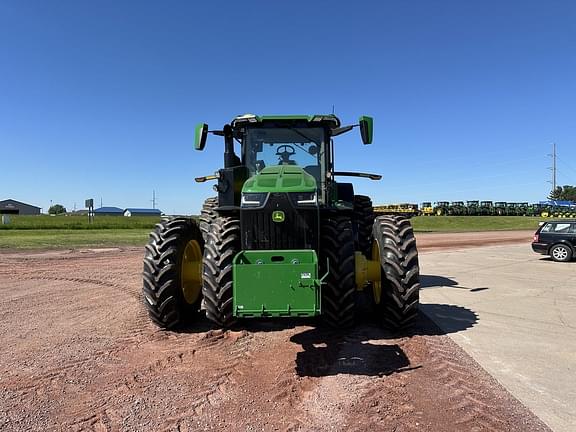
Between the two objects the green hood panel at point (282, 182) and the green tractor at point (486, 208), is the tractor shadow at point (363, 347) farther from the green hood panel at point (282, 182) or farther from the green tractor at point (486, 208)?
the green tractor at point (486, 208)

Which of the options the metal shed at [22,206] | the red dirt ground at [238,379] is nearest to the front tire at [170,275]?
the red dirt ground at [238,379]

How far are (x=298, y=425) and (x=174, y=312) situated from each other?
2959 millimetres

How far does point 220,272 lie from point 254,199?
99cm

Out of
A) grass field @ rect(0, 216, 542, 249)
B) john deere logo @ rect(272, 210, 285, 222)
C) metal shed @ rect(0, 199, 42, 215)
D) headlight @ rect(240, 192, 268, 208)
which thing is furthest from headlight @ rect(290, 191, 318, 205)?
metal shed @ rect(0, 199, 42, 215)

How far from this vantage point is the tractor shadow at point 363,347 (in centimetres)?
479

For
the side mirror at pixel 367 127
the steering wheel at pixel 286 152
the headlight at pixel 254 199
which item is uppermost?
the side mirror at pixel 367 127

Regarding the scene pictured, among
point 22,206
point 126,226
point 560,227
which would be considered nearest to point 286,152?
point 560,227

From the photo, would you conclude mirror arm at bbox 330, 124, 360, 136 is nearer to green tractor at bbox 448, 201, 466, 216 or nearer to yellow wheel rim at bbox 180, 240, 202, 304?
yellow wheel rim at bbox 180, 240, 202, 304

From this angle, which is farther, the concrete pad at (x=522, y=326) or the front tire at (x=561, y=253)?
the front tire at (x=561, y=253)

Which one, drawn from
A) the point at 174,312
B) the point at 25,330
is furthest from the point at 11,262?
the point at 174,312

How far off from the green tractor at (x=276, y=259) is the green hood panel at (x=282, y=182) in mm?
13

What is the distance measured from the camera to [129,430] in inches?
135

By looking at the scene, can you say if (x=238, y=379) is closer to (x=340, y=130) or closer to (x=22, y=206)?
(x=340, y=130)

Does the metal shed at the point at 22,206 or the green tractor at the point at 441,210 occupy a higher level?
the metal shed at the point at 22,206
